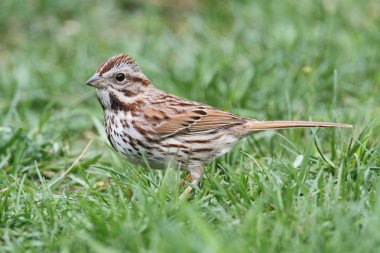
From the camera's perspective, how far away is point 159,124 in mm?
5031

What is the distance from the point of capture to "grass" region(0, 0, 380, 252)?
12.4 feet

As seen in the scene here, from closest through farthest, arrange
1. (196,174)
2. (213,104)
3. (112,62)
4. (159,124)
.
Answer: (196,174) < (159,124) < (112,62) < (213,104)

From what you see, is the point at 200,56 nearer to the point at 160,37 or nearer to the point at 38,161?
the point at 160,37

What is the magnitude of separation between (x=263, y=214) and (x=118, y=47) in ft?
14.6

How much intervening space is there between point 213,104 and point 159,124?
157 centimetres

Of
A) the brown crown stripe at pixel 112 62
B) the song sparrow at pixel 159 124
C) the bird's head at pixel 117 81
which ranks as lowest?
the song sparrow at pixel 159 124

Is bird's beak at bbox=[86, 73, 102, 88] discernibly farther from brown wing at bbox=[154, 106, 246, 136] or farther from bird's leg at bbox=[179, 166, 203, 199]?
bird's leg at bbox=[179, 166, 203, 199]

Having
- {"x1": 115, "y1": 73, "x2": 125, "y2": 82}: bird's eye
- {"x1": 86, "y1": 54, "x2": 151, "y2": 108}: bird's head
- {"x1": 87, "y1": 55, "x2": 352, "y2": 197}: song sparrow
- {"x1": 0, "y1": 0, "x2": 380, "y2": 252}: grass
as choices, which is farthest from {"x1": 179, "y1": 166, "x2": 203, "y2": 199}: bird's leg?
{"x1": 115, "y1": 73, "x2": 125, "y2": 82}: bird's eye

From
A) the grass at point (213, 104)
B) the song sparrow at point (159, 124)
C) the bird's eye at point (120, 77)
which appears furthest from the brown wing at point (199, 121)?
the bird's eye at point (120, 77)

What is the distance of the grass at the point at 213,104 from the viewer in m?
3.78

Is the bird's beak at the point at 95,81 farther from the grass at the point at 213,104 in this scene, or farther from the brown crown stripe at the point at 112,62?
the grass at the point at 213,104

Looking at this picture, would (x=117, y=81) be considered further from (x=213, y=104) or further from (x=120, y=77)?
(x=213, y=104)

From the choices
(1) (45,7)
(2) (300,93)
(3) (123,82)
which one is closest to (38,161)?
(3) (123,82)

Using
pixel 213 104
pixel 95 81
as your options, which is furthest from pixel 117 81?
pixel 213 104
